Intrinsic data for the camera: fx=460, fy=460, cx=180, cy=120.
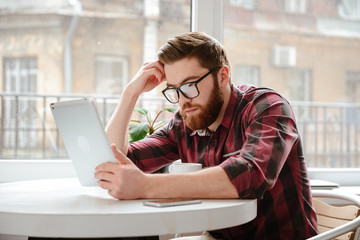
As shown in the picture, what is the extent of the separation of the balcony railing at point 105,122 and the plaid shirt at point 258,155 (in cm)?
101

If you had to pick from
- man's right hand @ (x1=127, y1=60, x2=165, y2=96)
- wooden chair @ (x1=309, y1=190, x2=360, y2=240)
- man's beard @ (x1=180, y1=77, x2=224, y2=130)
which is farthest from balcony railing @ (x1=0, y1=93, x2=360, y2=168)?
wooden chair @ (x1=309, y1=190, x2=360, y2=240)

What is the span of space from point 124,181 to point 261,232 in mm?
600

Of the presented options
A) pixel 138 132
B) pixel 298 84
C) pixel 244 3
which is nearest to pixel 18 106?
pixel 138 132

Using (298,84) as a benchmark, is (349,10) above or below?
above

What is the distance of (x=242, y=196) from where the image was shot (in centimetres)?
133

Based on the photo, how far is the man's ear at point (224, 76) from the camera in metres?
1.80

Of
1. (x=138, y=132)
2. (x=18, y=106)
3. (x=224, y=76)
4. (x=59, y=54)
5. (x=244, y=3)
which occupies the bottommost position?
(x=138, y=132)

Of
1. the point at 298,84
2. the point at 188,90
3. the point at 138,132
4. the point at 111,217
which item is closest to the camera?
the point at 111,217

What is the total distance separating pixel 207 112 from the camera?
A: 1.74 m

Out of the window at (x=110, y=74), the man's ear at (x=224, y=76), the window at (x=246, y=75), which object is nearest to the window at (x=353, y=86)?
the window at (x=246, y=75)

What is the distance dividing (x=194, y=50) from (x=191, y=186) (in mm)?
625

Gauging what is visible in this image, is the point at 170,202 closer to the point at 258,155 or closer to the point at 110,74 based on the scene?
the point at 258,155

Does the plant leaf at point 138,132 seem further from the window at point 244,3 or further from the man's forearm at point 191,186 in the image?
the window at point 244,3

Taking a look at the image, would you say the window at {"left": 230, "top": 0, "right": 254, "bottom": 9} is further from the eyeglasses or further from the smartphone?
the smartphone
